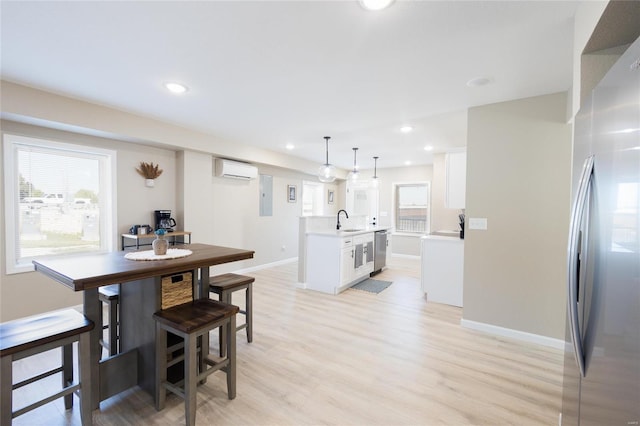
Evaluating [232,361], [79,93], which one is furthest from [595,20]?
[79,93]

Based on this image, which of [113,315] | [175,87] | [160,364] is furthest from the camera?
[175,87]

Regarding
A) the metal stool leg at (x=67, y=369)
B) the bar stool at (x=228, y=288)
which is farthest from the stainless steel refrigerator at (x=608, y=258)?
the metal stool leg at (x=67, y=369)

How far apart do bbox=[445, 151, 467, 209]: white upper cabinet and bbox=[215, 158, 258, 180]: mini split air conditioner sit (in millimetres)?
3546

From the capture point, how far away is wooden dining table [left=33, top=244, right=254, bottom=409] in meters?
1.60

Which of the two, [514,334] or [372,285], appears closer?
[514,334]

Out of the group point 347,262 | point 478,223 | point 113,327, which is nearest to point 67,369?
point 113,327

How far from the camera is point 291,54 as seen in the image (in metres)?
2.12

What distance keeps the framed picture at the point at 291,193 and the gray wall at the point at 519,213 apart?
439 centimetres

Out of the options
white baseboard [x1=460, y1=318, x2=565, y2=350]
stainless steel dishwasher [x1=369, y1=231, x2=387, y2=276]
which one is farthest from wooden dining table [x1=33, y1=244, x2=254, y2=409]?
stainless steel dishwasher [x1=369, y1=231, x2=387, y2=276]

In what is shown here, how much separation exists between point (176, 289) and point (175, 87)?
200 centimetres

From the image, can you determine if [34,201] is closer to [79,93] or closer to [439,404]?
[79,93]

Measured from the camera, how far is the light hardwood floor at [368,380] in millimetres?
1756

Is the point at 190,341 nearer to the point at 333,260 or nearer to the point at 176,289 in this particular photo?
the point at 176,289

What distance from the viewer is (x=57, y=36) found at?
1.91m
